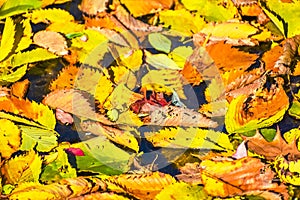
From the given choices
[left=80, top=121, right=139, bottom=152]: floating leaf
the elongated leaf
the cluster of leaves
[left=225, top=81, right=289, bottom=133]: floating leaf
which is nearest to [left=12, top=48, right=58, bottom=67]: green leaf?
the cluster of leaves

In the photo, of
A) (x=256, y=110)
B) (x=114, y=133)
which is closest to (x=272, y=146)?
(x=256, y=110)

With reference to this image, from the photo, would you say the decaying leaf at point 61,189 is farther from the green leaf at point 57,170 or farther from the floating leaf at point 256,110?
the floating leaf at point 256,110

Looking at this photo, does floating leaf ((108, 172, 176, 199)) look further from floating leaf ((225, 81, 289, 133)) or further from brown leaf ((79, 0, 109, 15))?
brown leaf ((79, 0, 109, 15))

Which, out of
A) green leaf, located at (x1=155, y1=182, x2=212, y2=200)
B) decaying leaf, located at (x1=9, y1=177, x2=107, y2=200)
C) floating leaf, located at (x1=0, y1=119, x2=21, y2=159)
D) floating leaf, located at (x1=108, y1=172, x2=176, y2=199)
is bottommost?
green leaf, located at (x1=155, y1=182, x2=212, y2=200)

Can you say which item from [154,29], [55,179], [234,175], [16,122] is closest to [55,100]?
[16,122]

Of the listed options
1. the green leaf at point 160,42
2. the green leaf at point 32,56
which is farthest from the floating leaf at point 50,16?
the green leaf at point 160,42

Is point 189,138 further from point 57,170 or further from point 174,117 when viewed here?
point 57,170

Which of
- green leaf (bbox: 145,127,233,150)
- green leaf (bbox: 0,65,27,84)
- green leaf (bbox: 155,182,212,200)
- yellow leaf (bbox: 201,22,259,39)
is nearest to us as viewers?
green leaf (bbox: 155,182,212,200)
